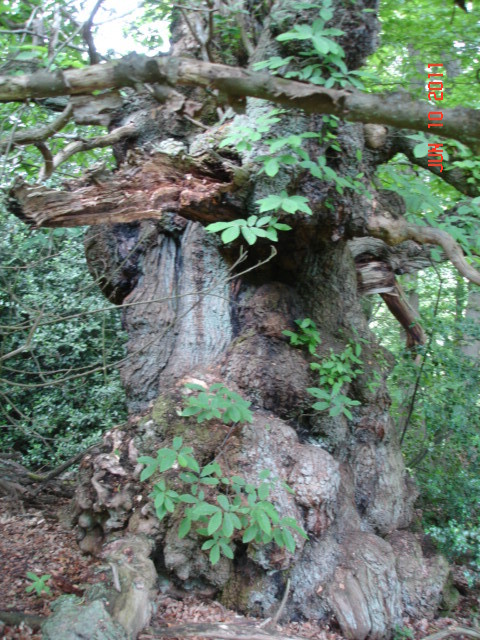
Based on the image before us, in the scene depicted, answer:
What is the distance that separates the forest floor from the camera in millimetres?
2947

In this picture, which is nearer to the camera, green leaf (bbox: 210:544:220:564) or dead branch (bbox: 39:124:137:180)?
green leaf (bbox: 210:544:220:564)

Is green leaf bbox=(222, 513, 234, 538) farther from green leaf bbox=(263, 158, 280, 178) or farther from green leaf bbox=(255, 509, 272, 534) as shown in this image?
green leaf bbox=(263, 158, 280, 178)

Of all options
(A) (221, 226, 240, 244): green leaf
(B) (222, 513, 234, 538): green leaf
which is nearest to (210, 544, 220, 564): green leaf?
(B) (222, 513, 234, 538): green leaf

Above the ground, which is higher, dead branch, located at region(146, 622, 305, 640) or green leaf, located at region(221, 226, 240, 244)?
green leaf, located at region(221, 226, 240, 244)

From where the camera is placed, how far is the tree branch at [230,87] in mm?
1935

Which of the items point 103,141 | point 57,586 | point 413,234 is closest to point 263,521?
point 57,586

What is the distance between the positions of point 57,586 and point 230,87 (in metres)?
3.07

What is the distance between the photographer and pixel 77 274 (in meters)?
6.09

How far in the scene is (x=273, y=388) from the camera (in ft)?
12.0

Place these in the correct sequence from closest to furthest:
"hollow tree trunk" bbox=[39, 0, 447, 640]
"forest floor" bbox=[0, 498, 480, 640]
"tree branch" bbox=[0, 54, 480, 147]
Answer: "tree branch" bbox=[0, 54, 480, 147] < "forest floor" bbox=[0, 498, 480, 640] < "hollow tree trunk" bbox=[39, 0, 447, 640]

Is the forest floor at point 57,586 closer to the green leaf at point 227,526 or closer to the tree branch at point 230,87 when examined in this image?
the green leaf at point 227,526

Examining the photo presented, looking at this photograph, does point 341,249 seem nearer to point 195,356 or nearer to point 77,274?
point 195,356

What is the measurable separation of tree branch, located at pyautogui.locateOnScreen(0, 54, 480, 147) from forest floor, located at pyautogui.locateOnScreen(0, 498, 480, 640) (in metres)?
2.44

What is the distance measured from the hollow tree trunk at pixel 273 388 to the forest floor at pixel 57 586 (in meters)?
0.11
